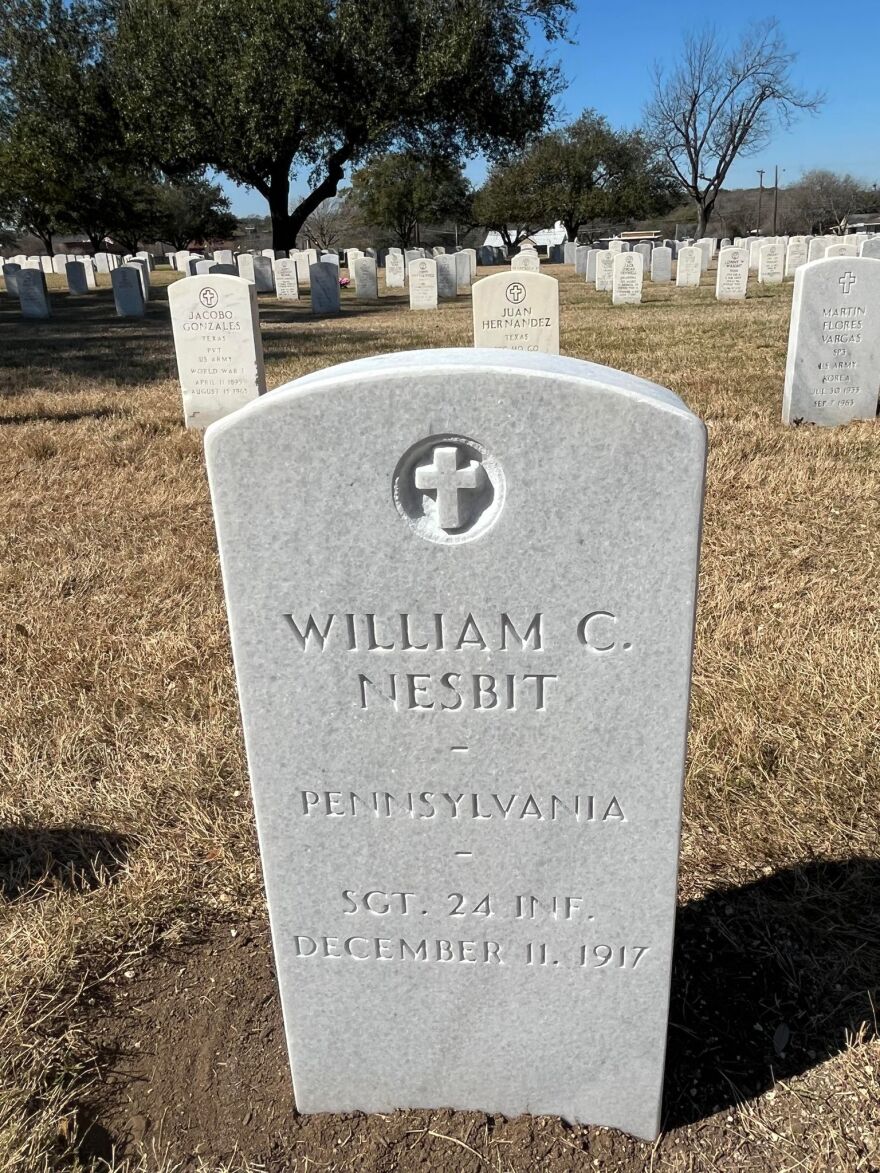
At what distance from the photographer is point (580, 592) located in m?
1.35

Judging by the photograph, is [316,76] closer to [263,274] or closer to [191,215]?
[263,274]

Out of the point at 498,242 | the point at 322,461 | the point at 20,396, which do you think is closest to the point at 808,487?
the point at 322,461

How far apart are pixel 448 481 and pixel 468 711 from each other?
1.31ft

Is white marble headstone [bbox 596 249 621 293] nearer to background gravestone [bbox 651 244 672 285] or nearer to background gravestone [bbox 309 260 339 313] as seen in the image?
background gravestone [bbox 651 244 672 285]

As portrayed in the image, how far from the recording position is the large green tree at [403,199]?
51625 millimetres

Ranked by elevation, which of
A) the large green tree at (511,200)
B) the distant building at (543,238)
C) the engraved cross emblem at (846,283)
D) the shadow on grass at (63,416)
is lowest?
the shadow on grass at (63,416)

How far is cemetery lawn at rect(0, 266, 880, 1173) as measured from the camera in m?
1.78

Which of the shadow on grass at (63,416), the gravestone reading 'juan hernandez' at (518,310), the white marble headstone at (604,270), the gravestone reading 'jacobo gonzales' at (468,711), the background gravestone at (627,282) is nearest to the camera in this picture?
Answer: the gravestone reading 'jacobo gonzales' at (468,711)

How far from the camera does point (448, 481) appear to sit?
4.24ft

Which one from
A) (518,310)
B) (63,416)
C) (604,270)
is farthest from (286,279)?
(518,310)

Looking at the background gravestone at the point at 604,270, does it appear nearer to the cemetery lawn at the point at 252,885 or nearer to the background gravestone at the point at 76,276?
the background gravestone at the point at 76,276

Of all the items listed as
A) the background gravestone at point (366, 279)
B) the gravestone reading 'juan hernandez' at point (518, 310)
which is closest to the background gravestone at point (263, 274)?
the background gravestone at point (366, 279)

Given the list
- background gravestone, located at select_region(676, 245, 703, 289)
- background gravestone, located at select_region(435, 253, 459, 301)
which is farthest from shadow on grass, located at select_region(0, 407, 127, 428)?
background gravestone, located at select_region(676, 245, 703, 289)

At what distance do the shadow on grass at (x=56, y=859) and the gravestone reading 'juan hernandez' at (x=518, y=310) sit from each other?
225 inches
